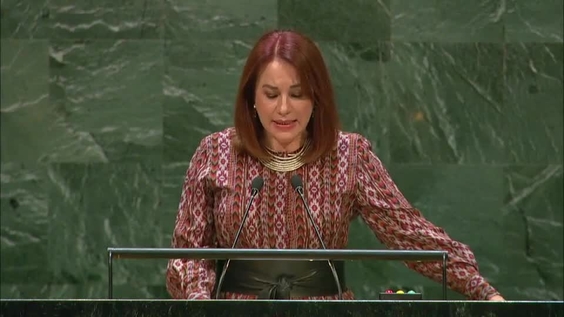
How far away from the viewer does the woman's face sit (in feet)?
14.5

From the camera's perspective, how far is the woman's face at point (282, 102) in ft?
14.5

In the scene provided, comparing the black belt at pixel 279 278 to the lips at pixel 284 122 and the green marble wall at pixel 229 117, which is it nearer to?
the lips at pixel 284 122

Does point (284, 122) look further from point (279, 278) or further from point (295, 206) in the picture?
point (279, 278)

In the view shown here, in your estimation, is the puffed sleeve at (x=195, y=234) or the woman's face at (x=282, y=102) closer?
the puffed sleeve at (x=195, y=234)

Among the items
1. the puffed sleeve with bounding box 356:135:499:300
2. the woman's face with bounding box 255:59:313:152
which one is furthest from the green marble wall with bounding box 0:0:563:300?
the woman's face with bounding box 255:59:313:152

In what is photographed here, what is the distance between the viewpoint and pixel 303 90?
14.5 feet

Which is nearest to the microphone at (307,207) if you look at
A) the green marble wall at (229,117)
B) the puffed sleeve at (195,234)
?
the puffed sleeve at (195,234)

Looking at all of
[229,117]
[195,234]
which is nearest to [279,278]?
[195,234]

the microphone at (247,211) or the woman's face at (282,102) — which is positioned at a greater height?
the woman's face at (282,102)

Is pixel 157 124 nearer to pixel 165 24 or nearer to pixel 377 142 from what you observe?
pixel 165 24

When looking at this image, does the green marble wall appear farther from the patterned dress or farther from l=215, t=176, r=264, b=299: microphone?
l=215, t=176, r=264, b=299: microphone

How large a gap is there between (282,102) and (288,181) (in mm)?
303

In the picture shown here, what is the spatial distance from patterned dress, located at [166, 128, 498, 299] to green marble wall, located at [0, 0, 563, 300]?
2.27m

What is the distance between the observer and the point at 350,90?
6.84m
